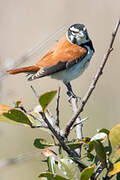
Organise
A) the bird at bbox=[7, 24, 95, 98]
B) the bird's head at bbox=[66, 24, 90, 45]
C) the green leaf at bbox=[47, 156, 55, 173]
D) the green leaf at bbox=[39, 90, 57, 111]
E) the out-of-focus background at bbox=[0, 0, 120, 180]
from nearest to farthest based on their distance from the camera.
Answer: the green leaf at bbox=[39, 90, 57, 111]
the green leaf at bbox=[47, 156, 55, 173]
the bird at bbox=[7, 24, 95, 98]
the bird's head at bbox=[66, 24, 90, 45]
the out-of-focus background at bbox=[0, 0, 120, 180]

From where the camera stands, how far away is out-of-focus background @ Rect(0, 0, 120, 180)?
4.12m

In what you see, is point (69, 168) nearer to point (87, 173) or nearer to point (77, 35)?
point (87, 173)

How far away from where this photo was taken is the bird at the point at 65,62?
2955 mm

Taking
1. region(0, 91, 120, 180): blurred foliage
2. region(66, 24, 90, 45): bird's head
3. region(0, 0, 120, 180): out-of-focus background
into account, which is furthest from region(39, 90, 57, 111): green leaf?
region(0, 0, 120, 180): out-of-focus background

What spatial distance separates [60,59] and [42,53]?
7.29ft

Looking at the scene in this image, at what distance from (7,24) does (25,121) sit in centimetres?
453

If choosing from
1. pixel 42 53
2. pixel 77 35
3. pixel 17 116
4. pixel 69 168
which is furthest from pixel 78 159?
pixel 42 53

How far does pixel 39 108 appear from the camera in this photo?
1.01 meters

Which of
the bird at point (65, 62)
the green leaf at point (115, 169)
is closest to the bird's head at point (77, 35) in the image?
the bird at point (65, 62)

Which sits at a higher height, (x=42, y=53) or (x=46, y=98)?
(x=46, y=98)

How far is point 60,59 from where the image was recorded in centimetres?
304

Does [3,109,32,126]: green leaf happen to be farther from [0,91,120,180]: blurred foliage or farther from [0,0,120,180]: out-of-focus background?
[0,0,120,180]: out-of-focus background

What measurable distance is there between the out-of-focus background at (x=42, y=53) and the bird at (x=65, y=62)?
522 millimetres

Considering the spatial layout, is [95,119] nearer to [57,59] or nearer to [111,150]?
[57,59]
